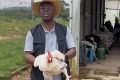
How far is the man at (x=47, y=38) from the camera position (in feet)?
11.8

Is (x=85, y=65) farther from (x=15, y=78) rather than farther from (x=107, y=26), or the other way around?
(x=107, y=26)

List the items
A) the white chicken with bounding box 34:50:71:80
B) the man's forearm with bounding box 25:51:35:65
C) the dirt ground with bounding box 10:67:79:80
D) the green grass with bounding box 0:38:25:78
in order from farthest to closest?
the green grass with bounding box 0:38:25:78, the dirt ground with bounding box 10:67:79:80, the man's forearm with bounding box 25:51:35:65, the white chicken with bounding box 34:50:71:80

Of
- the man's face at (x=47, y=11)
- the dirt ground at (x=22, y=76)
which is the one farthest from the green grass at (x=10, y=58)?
the man's face at (x=47, y=11)

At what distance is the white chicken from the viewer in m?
3.36

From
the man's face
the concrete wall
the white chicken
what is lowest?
the concrete wall

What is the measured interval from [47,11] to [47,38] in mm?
259

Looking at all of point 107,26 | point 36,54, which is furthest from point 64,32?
point 107,26

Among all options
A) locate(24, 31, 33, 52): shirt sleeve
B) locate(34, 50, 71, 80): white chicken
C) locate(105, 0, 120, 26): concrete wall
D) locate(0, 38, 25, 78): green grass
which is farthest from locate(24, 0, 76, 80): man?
locate(105, 0, 120, 26): concrete wall

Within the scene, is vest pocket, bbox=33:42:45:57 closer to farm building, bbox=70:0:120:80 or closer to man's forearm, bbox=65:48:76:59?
man's forearm, bbox=65:48:76:59

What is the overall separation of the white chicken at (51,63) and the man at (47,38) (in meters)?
0.13

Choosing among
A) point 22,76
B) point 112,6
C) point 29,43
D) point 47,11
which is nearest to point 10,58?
point 22,76

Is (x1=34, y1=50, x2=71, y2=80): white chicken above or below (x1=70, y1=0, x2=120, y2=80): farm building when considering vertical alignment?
above

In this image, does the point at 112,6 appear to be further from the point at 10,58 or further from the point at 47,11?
the point at 47,11

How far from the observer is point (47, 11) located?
359 centimetres
